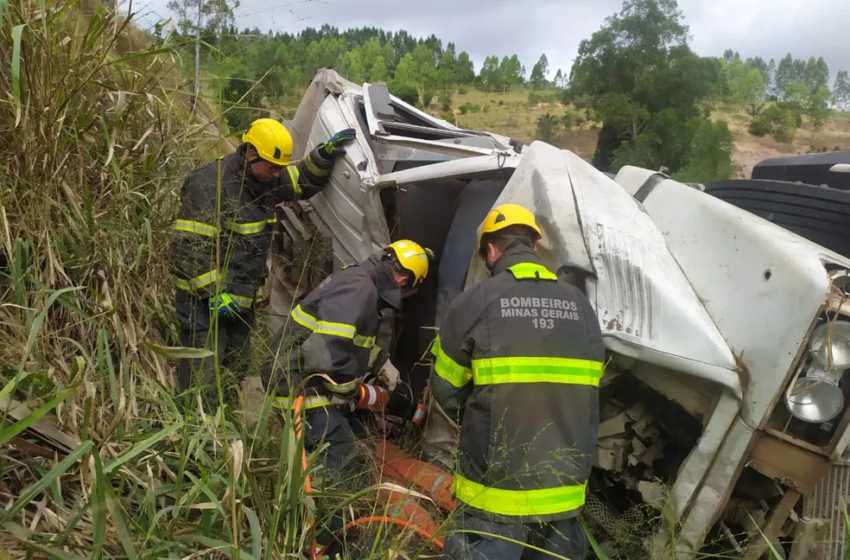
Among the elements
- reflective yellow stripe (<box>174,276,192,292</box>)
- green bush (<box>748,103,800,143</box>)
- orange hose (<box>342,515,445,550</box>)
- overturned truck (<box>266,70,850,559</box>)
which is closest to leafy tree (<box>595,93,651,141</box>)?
green bush (<box>748,103,800,143</box>)

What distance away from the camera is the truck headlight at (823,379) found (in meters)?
1.96

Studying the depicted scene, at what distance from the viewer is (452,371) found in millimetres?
2299

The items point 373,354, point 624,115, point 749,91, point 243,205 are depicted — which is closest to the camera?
point 373,354

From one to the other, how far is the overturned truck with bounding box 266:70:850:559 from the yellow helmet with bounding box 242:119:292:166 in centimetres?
89

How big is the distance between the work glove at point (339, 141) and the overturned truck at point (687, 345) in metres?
0.58

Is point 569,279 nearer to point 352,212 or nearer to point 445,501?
point 445,501

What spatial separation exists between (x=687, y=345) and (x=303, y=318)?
5.65 feet

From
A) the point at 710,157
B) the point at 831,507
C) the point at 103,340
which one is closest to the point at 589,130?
the point at 710,157

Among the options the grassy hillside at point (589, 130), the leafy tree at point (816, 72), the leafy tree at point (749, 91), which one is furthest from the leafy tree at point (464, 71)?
the leafy tree at point (816, 72)

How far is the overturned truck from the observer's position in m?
2.03

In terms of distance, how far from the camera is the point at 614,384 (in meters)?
2.52

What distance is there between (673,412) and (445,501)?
1.03 m

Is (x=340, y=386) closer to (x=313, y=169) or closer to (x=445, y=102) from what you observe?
(x=313, y=169)

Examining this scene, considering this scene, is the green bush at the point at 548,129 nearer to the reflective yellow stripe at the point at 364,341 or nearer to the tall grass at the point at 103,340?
the reflective yellow stripe at the point at 364,341
